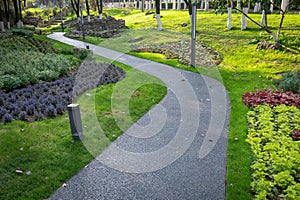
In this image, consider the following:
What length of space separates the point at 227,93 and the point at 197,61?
379cm

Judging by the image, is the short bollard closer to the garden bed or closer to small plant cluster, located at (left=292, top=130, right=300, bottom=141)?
small plant cluster, located at (left=292, top=130, right=300, bottom=141)

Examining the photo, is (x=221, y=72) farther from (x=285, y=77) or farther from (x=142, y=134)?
(x=142, y=134)

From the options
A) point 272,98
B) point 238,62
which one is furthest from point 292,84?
point 238,62

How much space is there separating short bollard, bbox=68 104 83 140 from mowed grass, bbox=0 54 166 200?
13 cm

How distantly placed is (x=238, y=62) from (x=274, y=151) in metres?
6.91

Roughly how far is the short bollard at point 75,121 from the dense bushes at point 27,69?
12.3ft

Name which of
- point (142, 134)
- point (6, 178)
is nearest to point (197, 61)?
point (142, 134)

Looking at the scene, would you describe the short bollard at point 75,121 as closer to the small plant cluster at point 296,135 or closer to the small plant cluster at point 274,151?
the small plant cluster at point 274,151

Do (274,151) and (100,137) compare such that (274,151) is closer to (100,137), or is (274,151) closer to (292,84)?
(100,137)

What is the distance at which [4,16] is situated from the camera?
2144 centimetres

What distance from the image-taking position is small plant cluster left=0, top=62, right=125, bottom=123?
5586mm

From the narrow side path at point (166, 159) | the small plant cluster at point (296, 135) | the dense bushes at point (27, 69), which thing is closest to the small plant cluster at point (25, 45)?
the dense bushes at point (27, 69)

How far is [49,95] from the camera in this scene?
6.64m

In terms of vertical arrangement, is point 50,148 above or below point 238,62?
below
